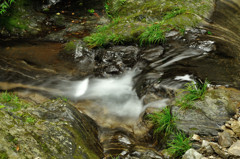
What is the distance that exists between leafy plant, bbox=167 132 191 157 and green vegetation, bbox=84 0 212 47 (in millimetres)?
3686

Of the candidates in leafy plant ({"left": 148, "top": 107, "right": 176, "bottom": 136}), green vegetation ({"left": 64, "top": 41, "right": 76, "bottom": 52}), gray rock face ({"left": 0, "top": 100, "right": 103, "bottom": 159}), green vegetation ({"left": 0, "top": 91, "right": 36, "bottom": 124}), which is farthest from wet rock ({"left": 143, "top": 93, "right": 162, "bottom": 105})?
green vegetation ({"left": 64, "top": 41, "right": 76, "bottom": 52})

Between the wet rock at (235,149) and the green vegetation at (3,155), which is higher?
the green vegetation at (3,155)

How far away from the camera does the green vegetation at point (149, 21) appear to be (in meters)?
6.54

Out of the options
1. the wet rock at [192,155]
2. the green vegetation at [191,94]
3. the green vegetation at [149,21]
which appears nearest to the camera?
the wet rock at [192,155]

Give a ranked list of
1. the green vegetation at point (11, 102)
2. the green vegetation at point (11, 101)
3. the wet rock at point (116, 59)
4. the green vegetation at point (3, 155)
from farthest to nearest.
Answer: the wet rock at point (116, 59) < the green vegetation at point (11, 101) < the green vegetation at point (11, 102) < the green vegetation at point (3, 155)

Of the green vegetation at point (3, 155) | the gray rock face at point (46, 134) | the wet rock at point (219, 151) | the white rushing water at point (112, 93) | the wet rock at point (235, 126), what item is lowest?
the white rushing water at point (112, 93)

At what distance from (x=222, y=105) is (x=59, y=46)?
20.0 ft

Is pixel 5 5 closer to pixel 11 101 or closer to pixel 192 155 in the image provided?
pixel 11 101

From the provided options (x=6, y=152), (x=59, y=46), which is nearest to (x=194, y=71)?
(x=6, y=152)

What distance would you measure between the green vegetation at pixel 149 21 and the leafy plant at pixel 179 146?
3.69 m

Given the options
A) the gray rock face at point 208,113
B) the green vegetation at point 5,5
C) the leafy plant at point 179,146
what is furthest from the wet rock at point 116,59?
the green vegetation at point 5,5

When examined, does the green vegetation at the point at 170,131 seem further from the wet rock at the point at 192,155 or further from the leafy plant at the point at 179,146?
the wet rock at the point at 192,155

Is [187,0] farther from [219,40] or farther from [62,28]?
[62,28]

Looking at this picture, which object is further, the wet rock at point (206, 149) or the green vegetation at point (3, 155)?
the wet rock at point (206, 149)
